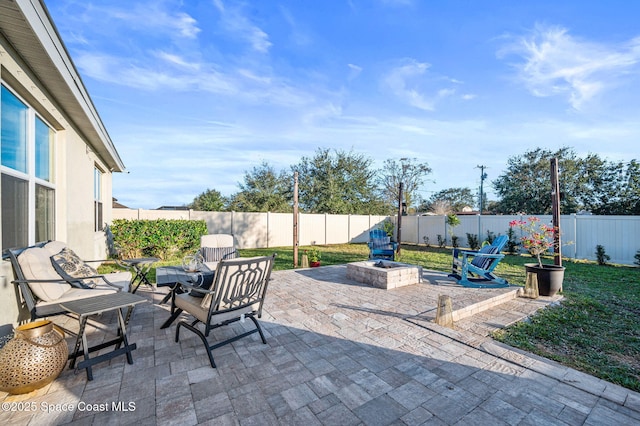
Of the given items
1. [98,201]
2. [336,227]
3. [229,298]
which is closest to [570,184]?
[336,227]

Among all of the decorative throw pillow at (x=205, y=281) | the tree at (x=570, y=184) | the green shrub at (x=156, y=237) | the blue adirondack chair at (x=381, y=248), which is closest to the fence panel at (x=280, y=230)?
the green shrub at (x=156, y=237)

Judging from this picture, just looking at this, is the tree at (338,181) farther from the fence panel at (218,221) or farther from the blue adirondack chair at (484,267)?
the blue adirondack chair at (484,267)

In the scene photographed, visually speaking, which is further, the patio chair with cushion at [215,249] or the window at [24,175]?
the patio chair with cushion at [215,249]

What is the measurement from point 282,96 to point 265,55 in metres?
1.50

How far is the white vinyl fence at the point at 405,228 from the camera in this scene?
871 centimetres

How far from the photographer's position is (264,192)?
60.1 feet

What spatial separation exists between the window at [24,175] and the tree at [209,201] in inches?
706

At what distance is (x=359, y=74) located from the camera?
8.17m

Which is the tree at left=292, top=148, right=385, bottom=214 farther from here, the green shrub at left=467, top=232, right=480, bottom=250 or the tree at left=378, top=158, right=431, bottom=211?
the green shrub at left=467, top=232, right=480, bottom=250

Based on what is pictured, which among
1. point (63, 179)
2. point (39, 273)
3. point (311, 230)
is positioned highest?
point (63, 179)

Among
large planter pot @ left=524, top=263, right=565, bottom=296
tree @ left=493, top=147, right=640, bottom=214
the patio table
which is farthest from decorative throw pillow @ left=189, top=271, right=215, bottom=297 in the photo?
tree @ left=493, top=147, right=640, bottom=214

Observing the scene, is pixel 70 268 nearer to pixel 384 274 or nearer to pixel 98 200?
pixel 384 274

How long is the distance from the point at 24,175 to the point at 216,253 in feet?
10.5

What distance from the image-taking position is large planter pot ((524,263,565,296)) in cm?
456
